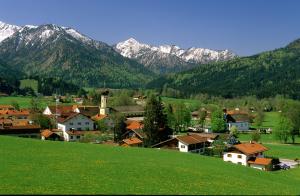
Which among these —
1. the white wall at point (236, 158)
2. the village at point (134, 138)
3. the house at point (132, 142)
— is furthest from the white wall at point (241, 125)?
the white wall at point (236, 158)

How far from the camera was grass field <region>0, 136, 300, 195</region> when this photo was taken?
2800 centimetres

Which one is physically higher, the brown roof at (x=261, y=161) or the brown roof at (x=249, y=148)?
the brown roof at (x=249, y=148)

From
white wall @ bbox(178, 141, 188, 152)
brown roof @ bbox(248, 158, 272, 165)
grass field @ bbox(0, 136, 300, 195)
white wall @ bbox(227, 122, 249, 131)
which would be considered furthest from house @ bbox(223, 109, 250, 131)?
grass field @ bbox(0, 136, 300, 195)

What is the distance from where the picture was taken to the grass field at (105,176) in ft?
91.9

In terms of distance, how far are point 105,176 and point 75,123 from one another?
8461 cm

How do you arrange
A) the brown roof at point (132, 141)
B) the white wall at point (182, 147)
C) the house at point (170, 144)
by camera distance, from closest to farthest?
1. the white wall at point (182, 147)
2. the house at point (170, 144)
3. the brown roof at point (132, 141)

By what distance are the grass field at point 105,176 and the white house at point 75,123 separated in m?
66.5

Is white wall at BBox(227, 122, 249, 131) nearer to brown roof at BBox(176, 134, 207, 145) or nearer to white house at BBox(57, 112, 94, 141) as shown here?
white house at BBox(57, 112, 94, 141)

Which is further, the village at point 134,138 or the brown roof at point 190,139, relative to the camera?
the brown roof at point 190,139

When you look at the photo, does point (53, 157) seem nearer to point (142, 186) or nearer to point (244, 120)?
point (142, 186)

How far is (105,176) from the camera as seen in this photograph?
32.6 metres

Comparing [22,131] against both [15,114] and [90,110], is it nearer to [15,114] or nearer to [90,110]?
[15,114]

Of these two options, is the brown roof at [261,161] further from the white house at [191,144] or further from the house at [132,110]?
the house at [132,110]

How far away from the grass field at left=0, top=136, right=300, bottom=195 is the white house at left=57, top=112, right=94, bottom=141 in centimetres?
6653
